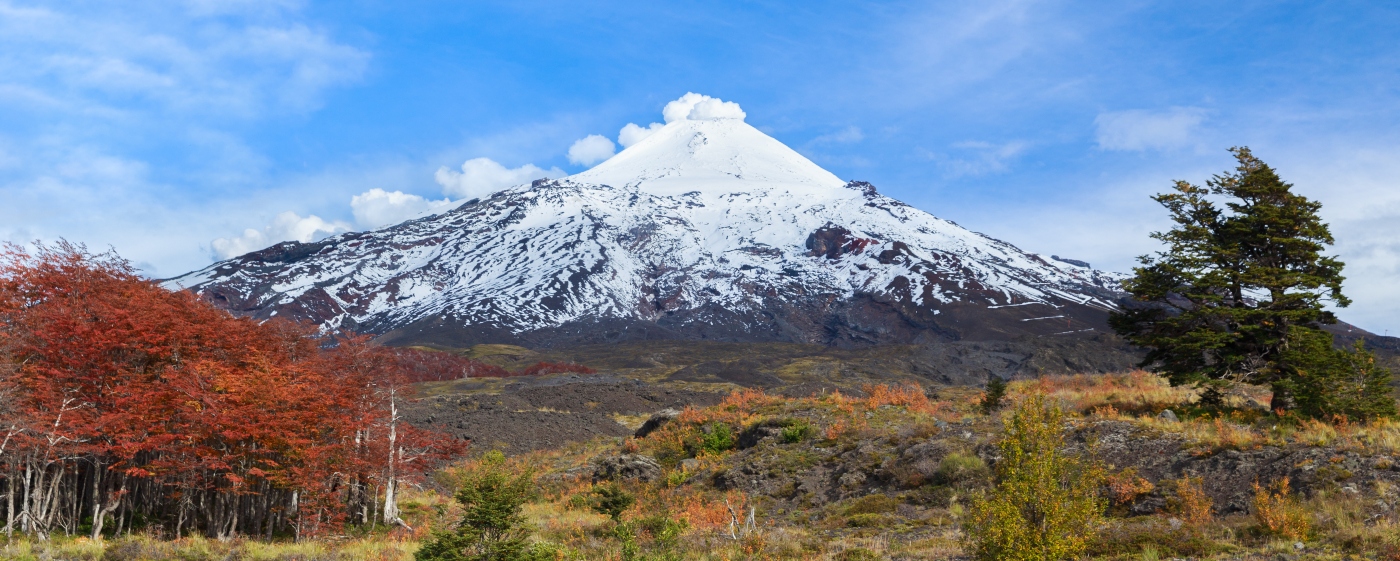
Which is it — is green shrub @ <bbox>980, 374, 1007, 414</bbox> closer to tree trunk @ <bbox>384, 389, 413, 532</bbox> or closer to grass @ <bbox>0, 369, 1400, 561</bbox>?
grass @ <bbox>0, 369, 1400, 561</bbox>

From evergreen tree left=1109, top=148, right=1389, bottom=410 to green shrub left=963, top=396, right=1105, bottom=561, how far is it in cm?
1203

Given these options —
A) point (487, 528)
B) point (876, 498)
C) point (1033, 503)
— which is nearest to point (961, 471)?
point (876, 498)

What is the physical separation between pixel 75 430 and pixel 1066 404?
75.0 feet

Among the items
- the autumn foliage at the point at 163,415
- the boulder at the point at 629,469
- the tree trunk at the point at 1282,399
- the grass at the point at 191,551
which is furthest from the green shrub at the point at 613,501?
the tree trunk at the point at 1282,399

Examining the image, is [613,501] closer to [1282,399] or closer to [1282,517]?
[1282,517]

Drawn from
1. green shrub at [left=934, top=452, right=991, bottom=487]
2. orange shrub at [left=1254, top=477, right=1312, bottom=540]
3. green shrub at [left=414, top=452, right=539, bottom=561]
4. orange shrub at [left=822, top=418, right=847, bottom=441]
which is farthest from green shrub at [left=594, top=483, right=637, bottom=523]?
orange shrub at [left=1254, top=477, right=1312, bottom=540]

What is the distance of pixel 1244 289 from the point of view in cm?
1923

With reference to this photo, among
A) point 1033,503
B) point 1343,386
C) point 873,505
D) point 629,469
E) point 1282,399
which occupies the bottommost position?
point 873,505

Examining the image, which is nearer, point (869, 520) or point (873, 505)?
point (869, 520)

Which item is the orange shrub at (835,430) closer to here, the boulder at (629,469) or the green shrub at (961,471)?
the green shrub at (961,471)

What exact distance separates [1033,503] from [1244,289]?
1462cm

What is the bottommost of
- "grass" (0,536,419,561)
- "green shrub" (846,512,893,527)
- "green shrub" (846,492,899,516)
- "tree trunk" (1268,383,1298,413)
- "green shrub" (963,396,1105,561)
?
"grass" (0,536,419,561)

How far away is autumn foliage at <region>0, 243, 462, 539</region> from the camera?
15961 millimetres

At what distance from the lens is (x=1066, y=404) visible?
21.4 metres
